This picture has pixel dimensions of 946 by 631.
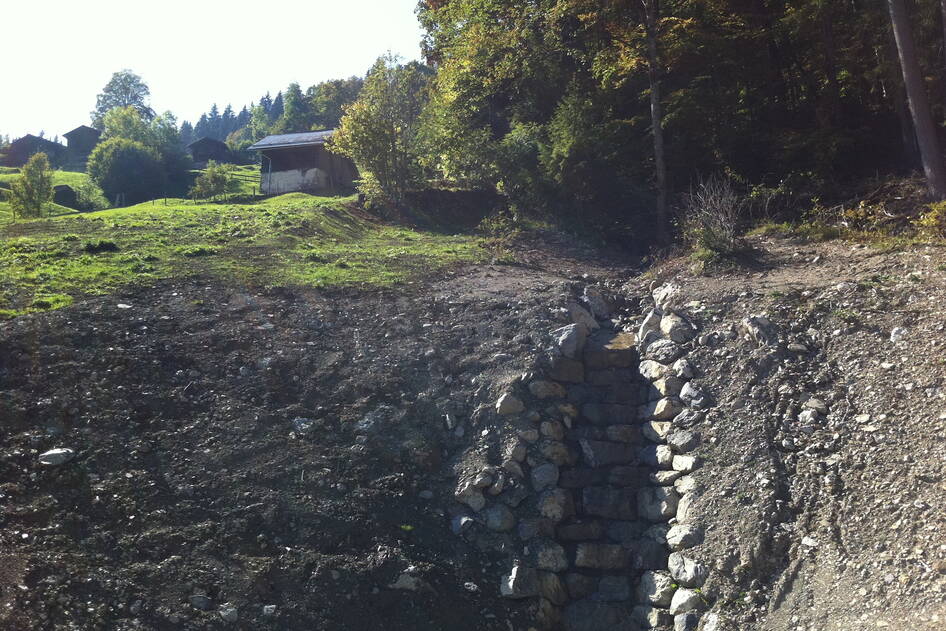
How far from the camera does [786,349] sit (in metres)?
8.66

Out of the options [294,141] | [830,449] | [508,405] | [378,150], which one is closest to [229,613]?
[508,405]

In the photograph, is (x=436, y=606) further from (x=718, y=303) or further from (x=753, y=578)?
(x=718, y=303)

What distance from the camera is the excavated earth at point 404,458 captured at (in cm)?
618

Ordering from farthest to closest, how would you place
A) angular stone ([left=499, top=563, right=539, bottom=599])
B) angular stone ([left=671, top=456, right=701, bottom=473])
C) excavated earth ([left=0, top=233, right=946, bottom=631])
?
angular stone ([left=671, top=456, right=701, bottom=473]) < angular stone ([left=499, top=563, right=539, bottom=599]) < excavated earth ([left=0, top=233, right=946, bottom=631])

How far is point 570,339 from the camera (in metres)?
9.76

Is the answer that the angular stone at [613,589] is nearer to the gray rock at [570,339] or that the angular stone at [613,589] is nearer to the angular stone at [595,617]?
the angular stone at [595,617]

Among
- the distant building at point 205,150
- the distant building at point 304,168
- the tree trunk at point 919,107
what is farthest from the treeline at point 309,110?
the tree trunk at point 919,107

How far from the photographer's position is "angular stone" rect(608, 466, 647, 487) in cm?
827

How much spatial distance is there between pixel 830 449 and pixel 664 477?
1.73 m

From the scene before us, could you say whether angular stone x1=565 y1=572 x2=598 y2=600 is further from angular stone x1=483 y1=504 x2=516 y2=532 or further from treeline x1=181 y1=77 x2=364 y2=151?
treeline x1=181 y1=77 x2=364 y2=151

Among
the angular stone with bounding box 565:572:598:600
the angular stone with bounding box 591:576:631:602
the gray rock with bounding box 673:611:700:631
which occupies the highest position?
the angular stone with bounding box 565:572:598:600

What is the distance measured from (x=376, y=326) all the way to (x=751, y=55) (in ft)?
37.4

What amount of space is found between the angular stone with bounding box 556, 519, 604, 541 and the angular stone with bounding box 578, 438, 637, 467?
Result: 806 mm

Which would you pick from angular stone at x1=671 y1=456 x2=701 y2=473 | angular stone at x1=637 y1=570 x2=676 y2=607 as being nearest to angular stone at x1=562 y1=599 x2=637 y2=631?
angular stone at x1=637 y1=570 x2=676 y2=607
